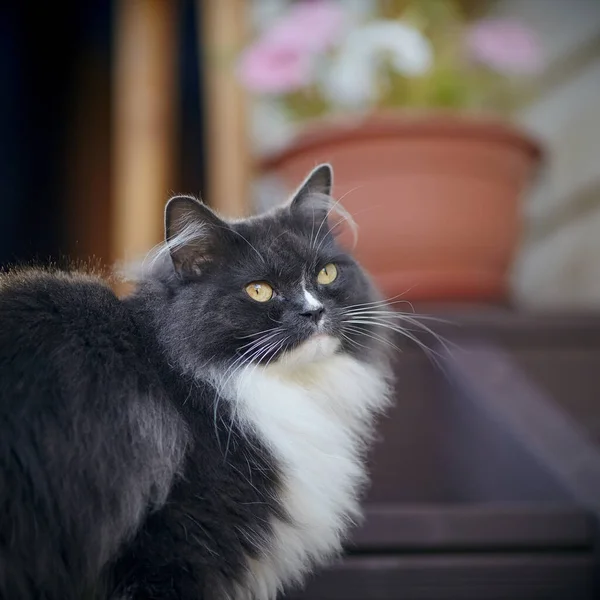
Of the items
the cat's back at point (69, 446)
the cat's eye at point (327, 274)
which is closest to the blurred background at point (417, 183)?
the cat's back at point (69, 446)

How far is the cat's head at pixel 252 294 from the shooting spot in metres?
0.96

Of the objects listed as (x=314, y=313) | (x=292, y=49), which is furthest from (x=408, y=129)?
(x=314, y=313)

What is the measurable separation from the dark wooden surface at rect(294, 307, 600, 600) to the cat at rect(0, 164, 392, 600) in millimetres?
207

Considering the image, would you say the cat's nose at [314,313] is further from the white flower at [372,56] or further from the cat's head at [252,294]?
the white flower at [372,56]

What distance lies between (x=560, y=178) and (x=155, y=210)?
1.23 metres

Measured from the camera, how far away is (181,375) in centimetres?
94

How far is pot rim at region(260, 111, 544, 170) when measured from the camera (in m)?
1.63

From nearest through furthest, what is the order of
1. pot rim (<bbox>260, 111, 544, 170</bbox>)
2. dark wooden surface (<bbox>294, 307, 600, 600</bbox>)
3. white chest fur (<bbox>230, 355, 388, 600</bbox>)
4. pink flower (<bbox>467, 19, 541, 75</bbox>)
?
white chest fur (<bbox>230, 355, 388, 600</bbox>)
dark wooden surface (<bbox>294, 307, 600, 600</bbox>)
pot rim (<bbox>260, 111, 544, 170</bbox>)
pink flower (<bbox>467, 19, 541, 75</bbox>)

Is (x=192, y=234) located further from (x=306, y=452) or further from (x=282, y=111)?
(x=282, y=111)

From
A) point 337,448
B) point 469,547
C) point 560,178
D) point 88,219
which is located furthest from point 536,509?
point 88,219

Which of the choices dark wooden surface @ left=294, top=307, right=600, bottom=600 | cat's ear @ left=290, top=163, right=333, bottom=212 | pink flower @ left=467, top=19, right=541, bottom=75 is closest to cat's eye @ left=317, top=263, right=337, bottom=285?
cat's ear @ left=290, top=163, right=333, bottom=212

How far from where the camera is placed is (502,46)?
1824 millimetres

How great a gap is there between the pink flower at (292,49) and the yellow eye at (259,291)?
2.86 feet

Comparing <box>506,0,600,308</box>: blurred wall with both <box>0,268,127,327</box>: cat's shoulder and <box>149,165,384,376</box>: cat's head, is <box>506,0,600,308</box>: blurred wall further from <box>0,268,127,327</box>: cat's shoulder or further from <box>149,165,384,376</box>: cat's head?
<box>0,268,127,327</box>: cat's shoulder
